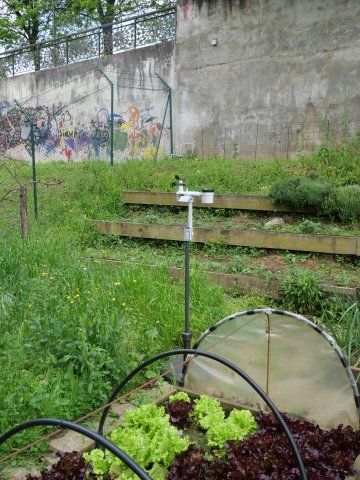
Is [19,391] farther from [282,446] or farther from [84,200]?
[84,200]

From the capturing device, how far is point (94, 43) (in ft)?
52.3

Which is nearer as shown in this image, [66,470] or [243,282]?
[66,470]

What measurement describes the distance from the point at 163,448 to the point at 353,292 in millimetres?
3019

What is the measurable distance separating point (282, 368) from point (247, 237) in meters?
3.50

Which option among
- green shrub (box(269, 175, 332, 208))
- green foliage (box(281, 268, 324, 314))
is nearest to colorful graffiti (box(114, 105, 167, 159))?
green shrub (box(269, 175, 332, 208))

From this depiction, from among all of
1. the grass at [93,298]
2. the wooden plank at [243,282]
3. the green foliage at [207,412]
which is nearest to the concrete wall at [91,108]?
the grass at [93,298]

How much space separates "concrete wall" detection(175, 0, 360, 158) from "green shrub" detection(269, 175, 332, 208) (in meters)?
4.05

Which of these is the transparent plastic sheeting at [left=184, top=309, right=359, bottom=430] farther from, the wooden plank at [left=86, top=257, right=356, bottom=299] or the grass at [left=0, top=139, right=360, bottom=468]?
the wooden plank at [left=86, top=257, right=356, bottom=299]

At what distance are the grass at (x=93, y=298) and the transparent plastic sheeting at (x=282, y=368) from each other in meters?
0.68

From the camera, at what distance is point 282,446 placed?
2678mm

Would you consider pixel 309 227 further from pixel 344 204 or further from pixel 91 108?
pixel 91 108

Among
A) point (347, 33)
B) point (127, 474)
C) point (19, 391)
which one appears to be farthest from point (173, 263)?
point (347, 33)

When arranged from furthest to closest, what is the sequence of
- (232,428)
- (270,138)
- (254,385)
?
(270,138) → (232,428) → (254,385)

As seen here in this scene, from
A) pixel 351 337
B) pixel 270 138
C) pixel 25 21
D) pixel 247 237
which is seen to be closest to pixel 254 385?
pixel 351 337
